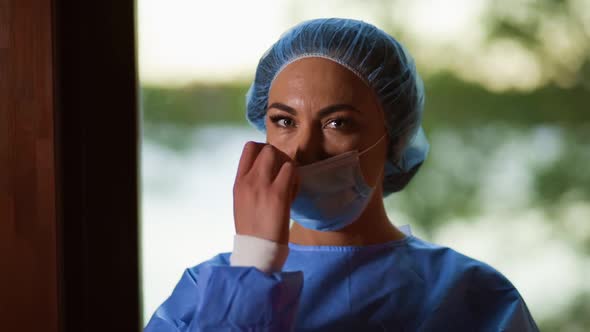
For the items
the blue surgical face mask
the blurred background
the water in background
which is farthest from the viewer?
the water in background

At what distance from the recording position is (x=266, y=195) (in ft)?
3.34

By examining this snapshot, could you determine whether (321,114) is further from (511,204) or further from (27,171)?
(511,204)

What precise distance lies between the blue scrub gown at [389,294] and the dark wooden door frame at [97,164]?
129 millimetres

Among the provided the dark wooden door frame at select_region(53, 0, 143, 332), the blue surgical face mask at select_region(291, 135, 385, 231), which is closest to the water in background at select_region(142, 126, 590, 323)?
the dark wooden door frame at select_region(53, 0, 143, 332)

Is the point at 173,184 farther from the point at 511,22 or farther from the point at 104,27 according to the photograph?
the point at 511,22

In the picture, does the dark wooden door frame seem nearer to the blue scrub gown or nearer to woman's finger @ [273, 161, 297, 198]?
the blue scrub gown

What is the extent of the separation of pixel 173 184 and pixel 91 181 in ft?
1.63

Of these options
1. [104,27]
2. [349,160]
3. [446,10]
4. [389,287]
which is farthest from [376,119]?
[446,10]

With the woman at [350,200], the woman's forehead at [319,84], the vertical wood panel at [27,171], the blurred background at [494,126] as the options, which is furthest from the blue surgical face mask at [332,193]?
the blurred background at [494,126]

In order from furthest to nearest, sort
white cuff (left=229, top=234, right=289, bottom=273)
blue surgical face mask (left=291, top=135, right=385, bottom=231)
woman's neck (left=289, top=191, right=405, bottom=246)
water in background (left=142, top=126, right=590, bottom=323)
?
water in background (left=142, top=126, right=590, bottom=323)
woman's neck (left=289, top=191, right=405, bottom=246)
blue surgical face mask (left=291, top=135, right=385, bottom=231)
white cuff (left=229, top=234, right=289, bottom=273)

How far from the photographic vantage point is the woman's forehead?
115 cm

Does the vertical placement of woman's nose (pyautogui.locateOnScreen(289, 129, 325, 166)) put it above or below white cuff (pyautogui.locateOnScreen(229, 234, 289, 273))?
above

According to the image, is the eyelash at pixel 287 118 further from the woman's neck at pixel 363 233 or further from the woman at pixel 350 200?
the woman's neck at pixel 363 233

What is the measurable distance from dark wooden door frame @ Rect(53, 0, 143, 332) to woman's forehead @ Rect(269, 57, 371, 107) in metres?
0.33
